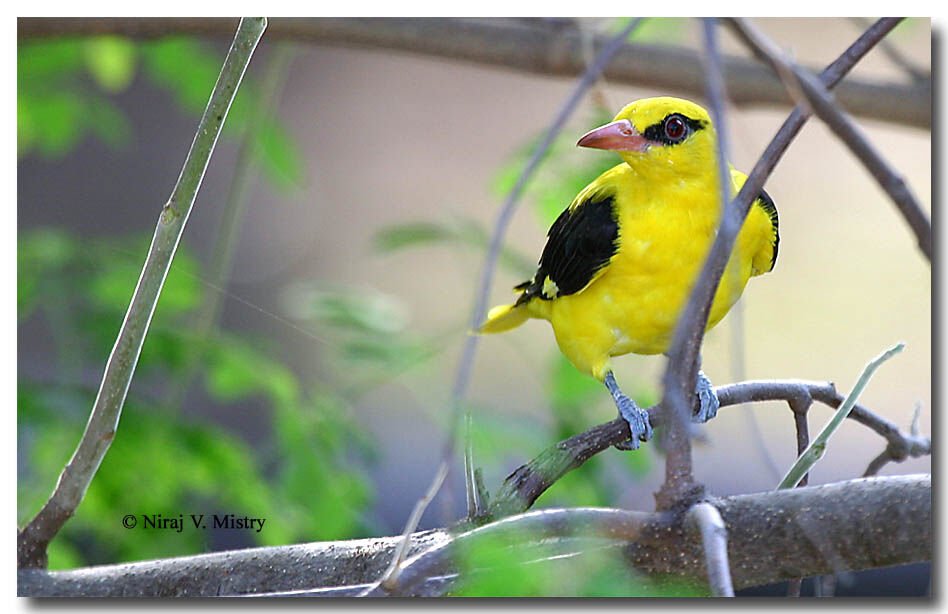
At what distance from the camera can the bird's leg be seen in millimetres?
1312

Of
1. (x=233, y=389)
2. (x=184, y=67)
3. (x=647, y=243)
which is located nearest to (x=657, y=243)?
(x=647, y=243)

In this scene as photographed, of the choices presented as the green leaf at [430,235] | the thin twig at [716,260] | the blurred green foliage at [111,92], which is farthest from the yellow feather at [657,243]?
the blurred green foliage at [111,92]

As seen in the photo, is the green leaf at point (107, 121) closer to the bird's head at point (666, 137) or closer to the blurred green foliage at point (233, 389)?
the blurred green foliage at point (233, 389)

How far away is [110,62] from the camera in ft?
6.11

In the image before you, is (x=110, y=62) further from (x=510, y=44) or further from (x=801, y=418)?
(x=801, y=418)

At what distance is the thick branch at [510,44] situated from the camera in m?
1.57

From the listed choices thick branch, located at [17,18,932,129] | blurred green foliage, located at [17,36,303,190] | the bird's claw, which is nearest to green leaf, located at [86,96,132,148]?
blurred green foliage, located at [17,36,303,190]

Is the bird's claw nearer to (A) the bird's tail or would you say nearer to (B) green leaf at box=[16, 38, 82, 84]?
(A) the bird's tail

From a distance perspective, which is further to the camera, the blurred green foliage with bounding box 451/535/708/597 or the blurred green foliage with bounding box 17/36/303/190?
the blurred green foliage with bounding box 17/36/303/190

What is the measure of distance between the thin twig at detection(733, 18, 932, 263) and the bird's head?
39 centimetres

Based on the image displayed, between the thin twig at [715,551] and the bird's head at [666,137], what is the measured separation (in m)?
0.49

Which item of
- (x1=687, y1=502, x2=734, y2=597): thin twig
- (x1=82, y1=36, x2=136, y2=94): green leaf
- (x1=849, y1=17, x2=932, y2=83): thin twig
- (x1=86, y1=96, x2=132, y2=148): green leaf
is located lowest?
(x1=687, y1=502, x2=734, y2=597): thin twig

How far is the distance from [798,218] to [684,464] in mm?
593
